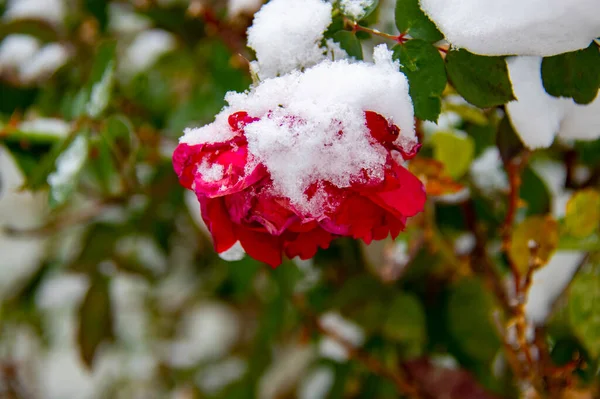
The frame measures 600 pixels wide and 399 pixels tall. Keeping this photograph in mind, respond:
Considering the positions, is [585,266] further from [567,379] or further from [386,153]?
[386,153]

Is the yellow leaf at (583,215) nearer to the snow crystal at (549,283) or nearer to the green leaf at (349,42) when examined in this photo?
the snow crystal at (549,283)

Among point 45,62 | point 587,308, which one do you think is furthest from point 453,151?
point 45,62

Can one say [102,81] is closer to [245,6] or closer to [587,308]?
[245,6]

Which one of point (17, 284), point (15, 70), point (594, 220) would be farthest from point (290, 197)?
point (17, 284)

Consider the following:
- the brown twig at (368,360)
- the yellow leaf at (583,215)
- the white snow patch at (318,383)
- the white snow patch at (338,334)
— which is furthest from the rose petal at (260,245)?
the white snow patch at (318,383)

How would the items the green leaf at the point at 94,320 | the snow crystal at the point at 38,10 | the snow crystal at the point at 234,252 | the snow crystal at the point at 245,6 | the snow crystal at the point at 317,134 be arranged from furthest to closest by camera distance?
the snow crystal at the point at 38,10 → the green leaf at the point at 94,320 → the snow crystal at the point at 245,6 → the snow crystal at the point at 234,252 → the snow crystal at the point at 317,134
